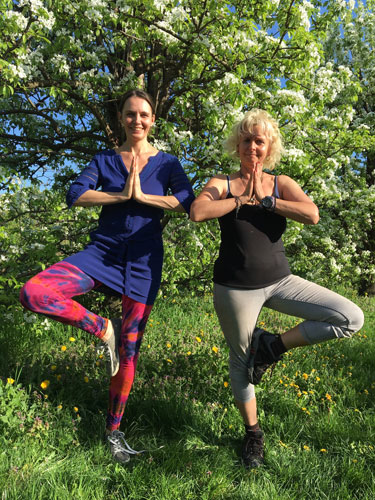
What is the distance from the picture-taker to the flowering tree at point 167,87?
411cm

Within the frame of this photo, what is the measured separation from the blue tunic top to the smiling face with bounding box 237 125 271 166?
1.62ft

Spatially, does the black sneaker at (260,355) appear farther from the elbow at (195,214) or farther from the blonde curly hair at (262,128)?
the blonde curly hair at (262,128)

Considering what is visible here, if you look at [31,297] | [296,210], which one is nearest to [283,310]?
[296,210]

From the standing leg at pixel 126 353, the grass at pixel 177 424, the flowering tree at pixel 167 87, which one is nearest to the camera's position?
the grass at pixel 177 424

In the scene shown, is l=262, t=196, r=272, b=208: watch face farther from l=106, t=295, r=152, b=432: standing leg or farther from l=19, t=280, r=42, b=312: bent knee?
l=19, t=280, r=42, b=312: bent knee

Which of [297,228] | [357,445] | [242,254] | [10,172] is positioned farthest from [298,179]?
[10,172]

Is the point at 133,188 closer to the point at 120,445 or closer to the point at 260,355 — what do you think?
the point at 260,355

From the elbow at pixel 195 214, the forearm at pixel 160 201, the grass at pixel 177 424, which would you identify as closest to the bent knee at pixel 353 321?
the grass at pixel 177 424

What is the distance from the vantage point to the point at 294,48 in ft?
14.4

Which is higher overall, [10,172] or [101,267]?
[10,172]

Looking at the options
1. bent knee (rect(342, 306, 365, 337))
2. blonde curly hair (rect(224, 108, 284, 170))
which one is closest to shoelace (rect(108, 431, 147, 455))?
bent knee (rect(342, 306, 365, 337))

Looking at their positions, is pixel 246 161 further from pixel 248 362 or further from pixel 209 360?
pixel 209 360

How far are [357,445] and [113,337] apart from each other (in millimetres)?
2016

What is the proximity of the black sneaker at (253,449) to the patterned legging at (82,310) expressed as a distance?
3.08 feet
